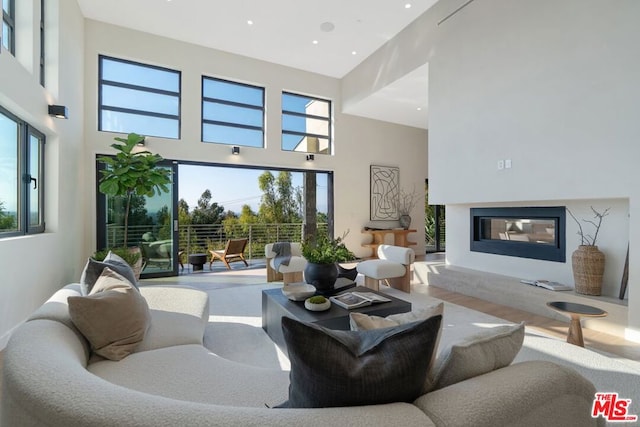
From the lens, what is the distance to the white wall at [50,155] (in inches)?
107

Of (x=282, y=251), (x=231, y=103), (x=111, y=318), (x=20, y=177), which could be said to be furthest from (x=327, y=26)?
(x=111, y=318)

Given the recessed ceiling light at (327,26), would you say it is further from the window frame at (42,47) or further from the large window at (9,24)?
the large window at (9,24)

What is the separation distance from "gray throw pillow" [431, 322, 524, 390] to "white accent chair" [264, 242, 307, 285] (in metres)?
3.29

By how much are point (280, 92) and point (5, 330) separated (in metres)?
5.68

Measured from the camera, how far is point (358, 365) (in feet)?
2.67

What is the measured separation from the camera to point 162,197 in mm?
5500

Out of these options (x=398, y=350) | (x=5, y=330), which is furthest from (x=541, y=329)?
(x=5, y=330)

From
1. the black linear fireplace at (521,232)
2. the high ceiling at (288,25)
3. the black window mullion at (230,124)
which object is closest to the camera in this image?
the black linear fireplace at (521,232)

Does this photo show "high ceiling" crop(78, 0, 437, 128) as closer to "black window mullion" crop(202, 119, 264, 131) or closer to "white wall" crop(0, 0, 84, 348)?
"white wall" crop(0, 0, 84, 348)

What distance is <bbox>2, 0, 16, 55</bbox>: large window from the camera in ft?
9.81

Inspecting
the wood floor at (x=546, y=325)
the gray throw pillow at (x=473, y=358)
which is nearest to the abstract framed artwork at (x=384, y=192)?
the wood floor at (x=546, y=325)

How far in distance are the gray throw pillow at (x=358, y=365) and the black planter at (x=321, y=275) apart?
2.17 meters

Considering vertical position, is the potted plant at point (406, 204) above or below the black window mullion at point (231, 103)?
below

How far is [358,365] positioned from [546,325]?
3.31 meters
